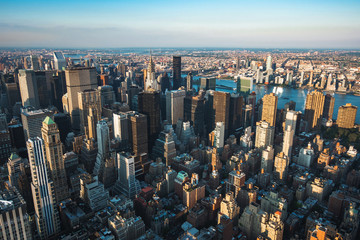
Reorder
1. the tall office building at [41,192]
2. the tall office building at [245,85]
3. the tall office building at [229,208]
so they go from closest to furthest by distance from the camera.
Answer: the tall office building at [41,192], the tall office building at [229,208], the tall office building at [245,85]

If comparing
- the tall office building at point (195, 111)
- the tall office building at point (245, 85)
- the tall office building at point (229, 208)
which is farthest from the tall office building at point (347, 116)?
the tall office building at point (229, 208)

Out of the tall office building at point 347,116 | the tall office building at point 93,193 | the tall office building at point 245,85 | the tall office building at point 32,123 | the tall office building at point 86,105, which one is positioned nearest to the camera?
the tall office building at point 93,193

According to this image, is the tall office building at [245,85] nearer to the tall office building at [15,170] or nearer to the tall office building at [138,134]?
the tall office building at [138,134]

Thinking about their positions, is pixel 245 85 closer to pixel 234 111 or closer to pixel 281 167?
pixel 234 111

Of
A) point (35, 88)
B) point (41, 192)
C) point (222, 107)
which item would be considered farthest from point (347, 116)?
point (35, 88)

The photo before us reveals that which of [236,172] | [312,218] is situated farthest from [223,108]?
[312,218]

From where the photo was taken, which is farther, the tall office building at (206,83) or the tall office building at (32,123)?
the tall office building at (206,83)

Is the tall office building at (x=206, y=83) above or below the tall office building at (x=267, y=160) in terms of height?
above
